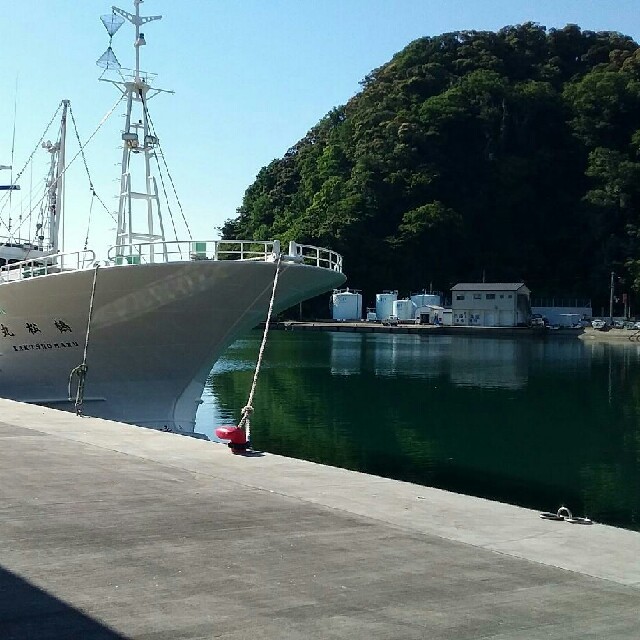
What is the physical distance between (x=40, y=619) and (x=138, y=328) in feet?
52.4

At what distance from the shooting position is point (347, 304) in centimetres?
10850

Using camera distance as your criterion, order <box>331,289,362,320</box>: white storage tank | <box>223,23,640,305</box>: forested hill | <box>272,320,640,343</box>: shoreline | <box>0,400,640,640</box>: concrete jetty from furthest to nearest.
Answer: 1. <box>331,289,362,320</box>: white storage tank
2. <box>223,23,640,305</box>: forested hill
3. <box>272,320,640,343</box>: shoreline
4. <box>0,400,640,640</box>: concrete jetty

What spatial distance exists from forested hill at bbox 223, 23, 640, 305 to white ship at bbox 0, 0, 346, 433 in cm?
8066

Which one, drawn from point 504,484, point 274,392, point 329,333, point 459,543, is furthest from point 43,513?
point 329,333

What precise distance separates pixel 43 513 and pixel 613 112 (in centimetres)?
11356

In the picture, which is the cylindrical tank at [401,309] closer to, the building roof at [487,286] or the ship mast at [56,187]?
the building roof at [487,286]

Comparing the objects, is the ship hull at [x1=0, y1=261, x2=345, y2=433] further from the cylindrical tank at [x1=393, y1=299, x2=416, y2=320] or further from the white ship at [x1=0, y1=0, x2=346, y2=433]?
the cylindrical tank at [x1=393, y1=299, x2=416, y2=320]

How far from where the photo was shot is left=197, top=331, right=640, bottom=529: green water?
18.5 metres

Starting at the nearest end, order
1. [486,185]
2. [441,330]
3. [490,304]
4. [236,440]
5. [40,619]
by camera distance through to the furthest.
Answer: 1. [40,619]
2. [236,440]
3. [441,330]
4. [490,304]
5. [486,185]

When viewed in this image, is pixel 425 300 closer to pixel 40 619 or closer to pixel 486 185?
pixel 486 185

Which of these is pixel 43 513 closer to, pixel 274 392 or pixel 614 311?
pixel 274 392

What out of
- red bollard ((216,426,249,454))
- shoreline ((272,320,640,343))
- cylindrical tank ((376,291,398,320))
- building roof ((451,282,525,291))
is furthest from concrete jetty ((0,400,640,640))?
cylindrical tank ((376,291,398,320))

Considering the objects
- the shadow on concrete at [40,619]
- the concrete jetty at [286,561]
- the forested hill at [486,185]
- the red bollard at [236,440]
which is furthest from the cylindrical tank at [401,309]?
the shadow on concrete at [40,619]

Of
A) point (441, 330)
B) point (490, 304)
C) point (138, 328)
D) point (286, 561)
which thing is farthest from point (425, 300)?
point (286, 561)
